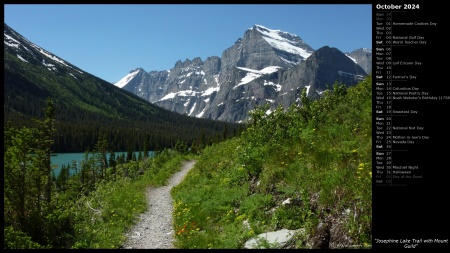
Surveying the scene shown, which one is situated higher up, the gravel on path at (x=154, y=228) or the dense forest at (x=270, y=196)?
the dense forest at (x=270, y=196)

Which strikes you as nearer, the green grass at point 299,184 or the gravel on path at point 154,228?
the green grass at point 299,184

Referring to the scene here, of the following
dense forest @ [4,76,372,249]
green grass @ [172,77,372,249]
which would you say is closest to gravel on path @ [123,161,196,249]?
dense forest @ [4,76,372,249]

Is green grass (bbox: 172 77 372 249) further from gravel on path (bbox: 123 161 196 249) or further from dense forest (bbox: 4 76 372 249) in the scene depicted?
gravel on path (bbox: 123 161 196 249)

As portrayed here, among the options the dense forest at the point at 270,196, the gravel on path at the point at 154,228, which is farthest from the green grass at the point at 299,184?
the gravel on path at the point at 154,228

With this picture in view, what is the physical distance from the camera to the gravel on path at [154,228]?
10719 millimetres

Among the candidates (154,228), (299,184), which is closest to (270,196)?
(299,184)

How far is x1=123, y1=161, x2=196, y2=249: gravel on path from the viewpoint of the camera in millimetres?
10719

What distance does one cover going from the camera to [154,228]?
42.3 ft

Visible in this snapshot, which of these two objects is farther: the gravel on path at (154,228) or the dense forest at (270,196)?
the gravel on path at (154,228)

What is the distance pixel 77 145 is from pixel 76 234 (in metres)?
172

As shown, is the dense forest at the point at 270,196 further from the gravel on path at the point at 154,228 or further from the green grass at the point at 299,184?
the gravel on path at the point at 154,228
